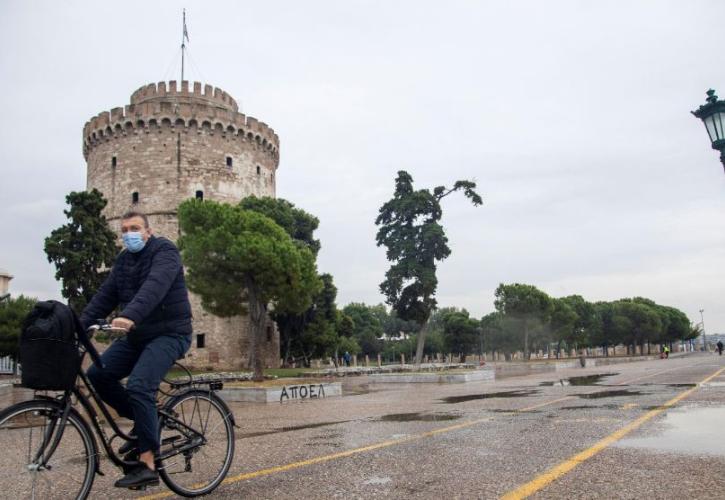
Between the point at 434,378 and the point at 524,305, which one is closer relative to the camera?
the point at 434,378

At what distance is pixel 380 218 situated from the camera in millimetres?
38688

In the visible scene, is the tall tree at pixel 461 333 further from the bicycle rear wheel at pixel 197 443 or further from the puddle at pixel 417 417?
the bicycle rear wheel at pixel 197 443

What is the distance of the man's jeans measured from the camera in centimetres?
408

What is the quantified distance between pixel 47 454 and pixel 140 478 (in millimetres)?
614

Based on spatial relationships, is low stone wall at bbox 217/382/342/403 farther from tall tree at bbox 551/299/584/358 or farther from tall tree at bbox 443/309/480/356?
tall tree at bbox 443/309/480/356

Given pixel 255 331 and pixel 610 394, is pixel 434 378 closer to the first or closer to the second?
pixel 255 331

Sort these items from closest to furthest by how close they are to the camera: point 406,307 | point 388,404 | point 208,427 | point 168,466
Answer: point 168,466, point 208,427, point 388,404, point 406,307

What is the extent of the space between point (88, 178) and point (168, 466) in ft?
157

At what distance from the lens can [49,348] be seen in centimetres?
358

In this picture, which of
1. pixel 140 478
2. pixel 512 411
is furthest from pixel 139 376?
pixel 512 411

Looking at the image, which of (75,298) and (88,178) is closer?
(75,298)

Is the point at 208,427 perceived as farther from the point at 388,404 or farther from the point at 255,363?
the point at 255,363

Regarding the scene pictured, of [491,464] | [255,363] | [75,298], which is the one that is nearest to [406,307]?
[255,363]

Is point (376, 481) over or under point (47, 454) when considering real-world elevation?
under
